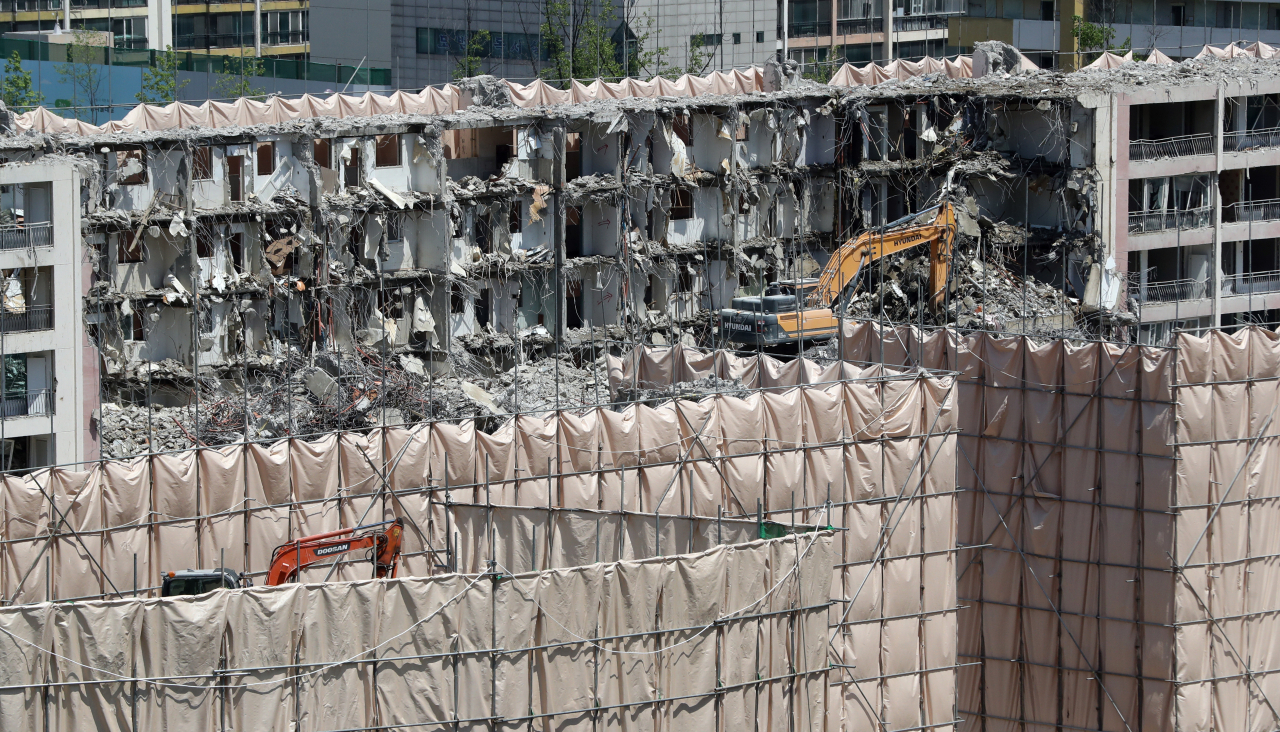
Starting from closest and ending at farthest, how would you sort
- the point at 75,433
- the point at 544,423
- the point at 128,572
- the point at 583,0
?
1. the point at 128,572
2. the point at 544,423
3. the point at 75,433
4. the point at 583,0

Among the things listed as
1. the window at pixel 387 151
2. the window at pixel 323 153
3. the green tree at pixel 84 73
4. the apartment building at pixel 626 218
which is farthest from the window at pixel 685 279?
the green tree at pixel 84 73

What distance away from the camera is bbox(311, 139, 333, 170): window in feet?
188

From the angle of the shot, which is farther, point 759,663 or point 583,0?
point 583,0

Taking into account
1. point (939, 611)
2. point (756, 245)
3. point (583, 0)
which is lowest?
point (939, 611)

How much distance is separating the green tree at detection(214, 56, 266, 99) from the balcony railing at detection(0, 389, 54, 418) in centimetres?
2719

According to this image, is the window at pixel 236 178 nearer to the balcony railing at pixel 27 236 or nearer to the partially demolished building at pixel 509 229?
the partially demolished building at pixel 509 229

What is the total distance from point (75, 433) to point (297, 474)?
60.1ft

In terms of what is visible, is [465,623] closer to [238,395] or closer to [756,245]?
[238,395]

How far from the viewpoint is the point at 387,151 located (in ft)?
195

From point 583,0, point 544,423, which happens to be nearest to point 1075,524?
point 544,423

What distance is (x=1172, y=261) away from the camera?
220ft

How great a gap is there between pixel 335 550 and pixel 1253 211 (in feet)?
151

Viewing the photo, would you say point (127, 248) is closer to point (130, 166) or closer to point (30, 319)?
point (130, 166)

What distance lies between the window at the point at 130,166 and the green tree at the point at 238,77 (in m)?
20.2
